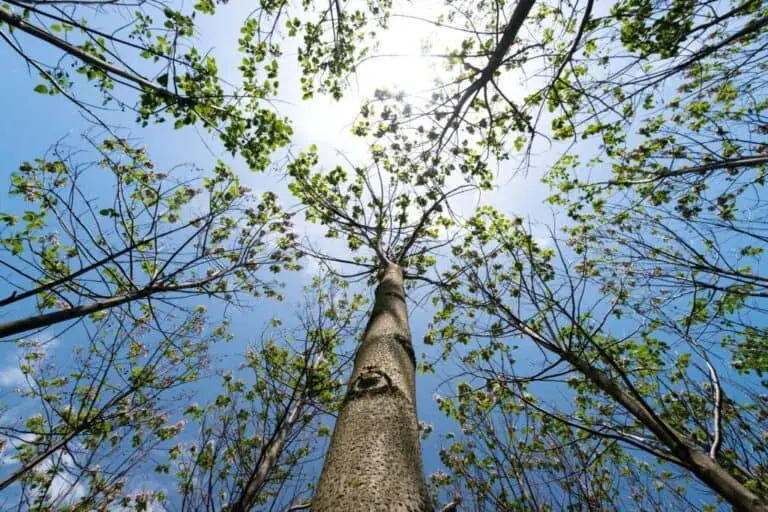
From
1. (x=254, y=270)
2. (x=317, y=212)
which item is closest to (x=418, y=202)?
(x=317, y=212)

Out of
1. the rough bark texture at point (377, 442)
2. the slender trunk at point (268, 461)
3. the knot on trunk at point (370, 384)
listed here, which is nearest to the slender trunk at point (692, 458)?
the rough bark texture at point (377, 442)

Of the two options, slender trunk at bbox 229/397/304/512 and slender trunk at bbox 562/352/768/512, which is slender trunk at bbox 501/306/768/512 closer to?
slender trunk at bbox 562/352/768/512

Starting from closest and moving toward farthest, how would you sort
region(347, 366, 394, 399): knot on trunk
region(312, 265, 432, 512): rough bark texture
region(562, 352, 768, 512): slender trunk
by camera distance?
region(312, 265, 432, 512): rough bark texture → region(347, 366, 394, 399): knot on trunk → region(562, 352, 768, 512): slender trunk

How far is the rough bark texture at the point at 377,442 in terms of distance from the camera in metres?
1.01

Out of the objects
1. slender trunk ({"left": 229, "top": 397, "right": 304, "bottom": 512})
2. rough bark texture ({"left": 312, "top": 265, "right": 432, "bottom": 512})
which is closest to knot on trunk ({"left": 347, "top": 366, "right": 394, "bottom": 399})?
rough bark texture ({"left": 312, "top": 265, "right": 432, "bottom": 512})

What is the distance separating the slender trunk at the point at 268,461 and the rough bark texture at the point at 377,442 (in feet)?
5.93

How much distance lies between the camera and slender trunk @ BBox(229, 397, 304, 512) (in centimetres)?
332

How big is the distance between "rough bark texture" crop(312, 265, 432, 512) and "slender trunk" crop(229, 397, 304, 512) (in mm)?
1809

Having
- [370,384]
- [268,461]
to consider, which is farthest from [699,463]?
[268,461]

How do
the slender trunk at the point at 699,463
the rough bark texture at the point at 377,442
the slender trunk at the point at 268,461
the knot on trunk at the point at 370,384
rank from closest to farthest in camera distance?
the rough bark texture at the point at 377,442 < the knot on trunk at the point at 370,384 < the slender trunk at the point at 699,463 < the slender trunk at the point at 268,461

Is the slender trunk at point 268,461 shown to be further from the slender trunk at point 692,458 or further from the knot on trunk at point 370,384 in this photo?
the slender trunk at point 692,458

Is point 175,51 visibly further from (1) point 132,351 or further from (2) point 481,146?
(1) point 132,351

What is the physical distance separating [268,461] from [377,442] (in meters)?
3.76

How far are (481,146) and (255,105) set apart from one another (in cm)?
313
